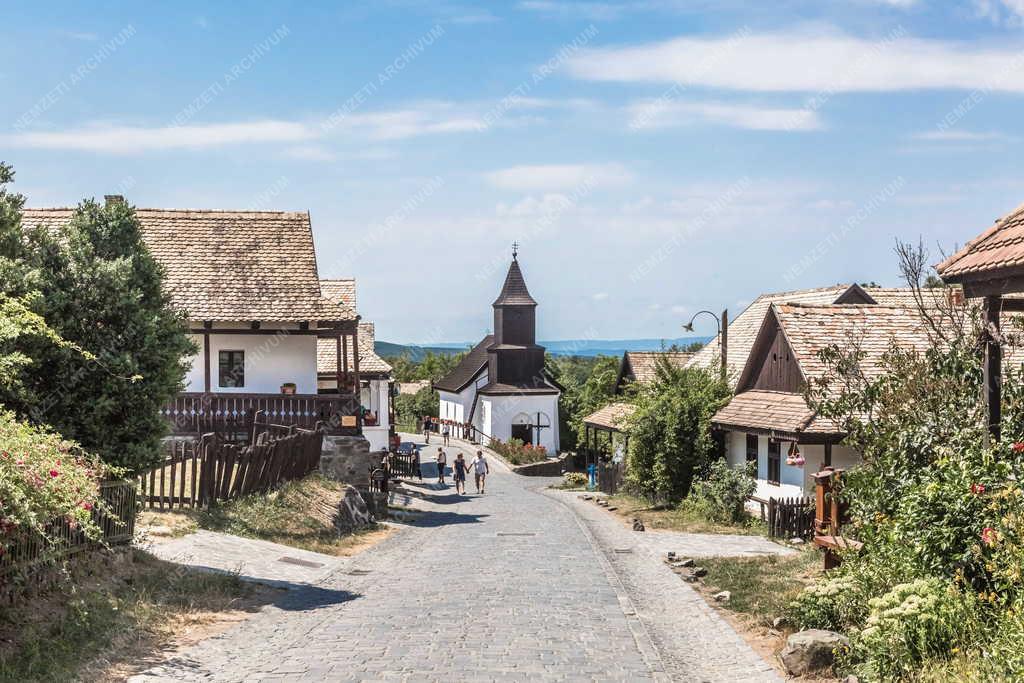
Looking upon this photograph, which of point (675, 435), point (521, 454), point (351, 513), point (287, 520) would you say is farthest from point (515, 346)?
point (287, 520)

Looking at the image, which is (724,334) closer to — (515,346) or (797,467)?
(797,467)

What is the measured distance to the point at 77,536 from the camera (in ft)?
40.3

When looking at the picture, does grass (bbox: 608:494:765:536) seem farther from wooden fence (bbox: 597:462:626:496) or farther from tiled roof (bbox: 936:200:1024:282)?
tiled roof (bbox: 936:200:1024:282)

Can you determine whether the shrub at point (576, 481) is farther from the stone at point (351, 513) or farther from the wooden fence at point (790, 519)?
the wooden fence at point (790, 519)

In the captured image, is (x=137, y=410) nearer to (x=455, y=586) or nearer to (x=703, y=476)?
(x=455, y=586)

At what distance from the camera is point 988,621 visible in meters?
9.40

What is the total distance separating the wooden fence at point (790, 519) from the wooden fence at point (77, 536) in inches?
591

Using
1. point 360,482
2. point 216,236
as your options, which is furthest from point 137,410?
point 216,236

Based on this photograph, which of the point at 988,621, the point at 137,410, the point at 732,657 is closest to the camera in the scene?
the point at 988,621

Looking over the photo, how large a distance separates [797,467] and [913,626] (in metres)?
16.9

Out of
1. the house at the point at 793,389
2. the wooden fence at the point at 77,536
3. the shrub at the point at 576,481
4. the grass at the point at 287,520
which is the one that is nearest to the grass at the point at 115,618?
the wooden fence at the point at 77,536

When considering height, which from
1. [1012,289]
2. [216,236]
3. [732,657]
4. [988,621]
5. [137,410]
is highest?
[216,236]

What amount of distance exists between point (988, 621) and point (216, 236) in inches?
1045

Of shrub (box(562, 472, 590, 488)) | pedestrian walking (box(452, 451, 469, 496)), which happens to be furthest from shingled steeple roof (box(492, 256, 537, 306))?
pedestrian walking (box(452, 451, 469, 496))
